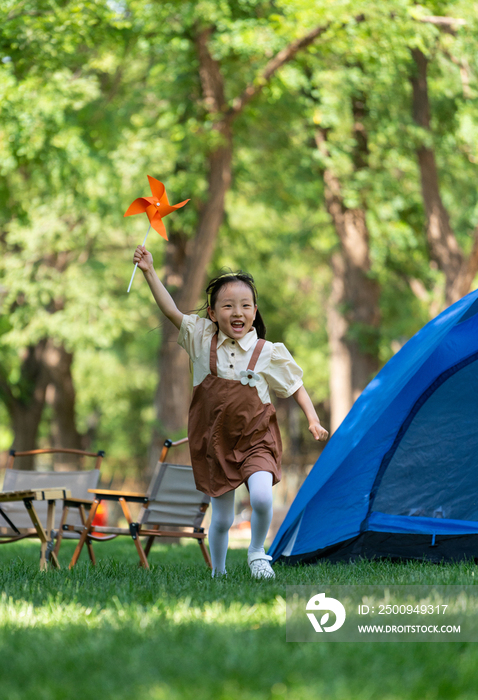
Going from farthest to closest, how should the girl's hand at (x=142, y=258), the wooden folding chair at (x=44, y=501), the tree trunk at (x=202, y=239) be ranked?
the tree trunk at (x=202, y=239) < the wooden folding chair at (x=44, y=501) < the girl's hand at (x=142, y=258)

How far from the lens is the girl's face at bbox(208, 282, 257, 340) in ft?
14.4

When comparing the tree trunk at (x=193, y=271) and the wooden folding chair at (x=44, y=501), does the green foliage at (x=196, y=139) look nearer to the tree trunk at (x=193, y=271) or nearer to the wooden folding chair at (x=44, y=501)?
the tree trunk at (x=193, y=271)

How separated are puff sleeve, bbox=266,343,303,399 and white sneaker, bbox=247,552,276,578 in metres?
0.94

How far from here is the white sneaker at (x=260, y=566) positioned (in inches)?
161

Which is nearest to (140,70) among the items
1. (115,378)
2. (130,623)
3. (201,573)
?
(115,378)

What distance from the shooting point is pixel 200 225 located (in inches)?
454

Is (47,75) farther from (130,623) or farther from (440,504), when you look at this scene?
(130,623)

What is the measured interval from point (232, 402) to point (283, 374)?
0.41 meters

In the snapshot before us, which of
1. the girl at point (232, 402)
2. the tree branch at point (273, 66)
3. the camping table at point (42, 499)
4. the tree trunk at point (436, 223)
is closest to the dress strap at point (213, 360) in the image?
the girl at point (232, 402)

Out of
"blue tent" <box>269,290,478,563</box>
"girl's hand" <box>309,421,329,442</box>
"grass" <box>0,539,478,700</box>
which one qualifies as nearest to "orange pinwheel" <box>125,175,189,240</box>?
"girl's hand" <box>309,421,329,442</box>

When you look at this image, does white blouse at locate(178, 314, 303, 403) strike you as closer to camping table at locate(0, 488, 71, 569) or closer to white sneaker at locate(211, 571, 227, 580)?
white sneaker at locate(211, 571, 227, 580)

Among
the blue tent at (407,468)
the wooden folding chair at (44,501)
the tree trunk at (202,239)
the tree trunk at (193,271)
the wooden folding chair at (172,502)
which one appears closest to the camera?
the blue tent at (407,468)

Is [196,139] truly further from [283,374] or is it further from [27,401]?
[27,401]

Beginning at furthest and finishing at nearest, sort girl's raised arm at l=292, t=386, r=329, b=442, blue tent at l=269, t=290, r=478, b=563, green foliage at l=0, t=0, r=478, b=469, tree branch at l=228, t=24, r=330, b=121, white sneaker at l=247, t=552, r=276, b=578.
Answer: tree branch at l=228, t=24, r=330, b=121
green foliage at l=0, t=0, r=478, b=469
blue tent at l=269, t=290, r=478, b=563
girl's raised arm at l=292, t=386, r=329, b=442
white sneaker at l=247, t=552, r=276, b=578
